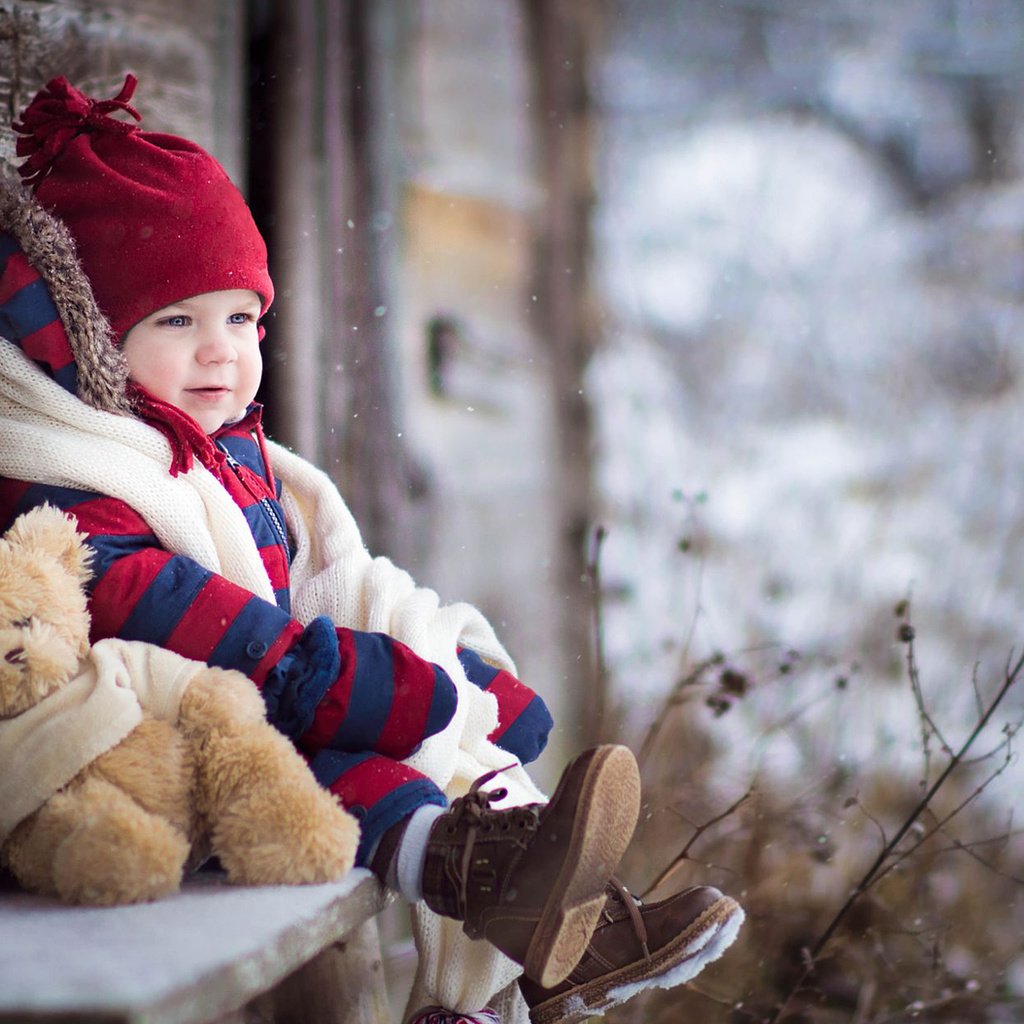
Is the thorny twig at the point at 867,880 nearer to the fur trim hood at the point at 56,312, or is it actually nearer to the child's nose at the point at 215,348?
the child's nose at the point at 215,348

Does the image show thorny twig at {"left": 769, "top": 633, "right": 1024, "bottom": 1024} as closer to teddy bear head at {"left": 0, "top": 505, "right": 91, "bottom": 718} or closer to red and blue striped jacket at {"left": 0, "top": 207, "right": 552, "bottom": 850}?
red and blue striped jacket at {"left": 0, "top": 207, "right": 552, "bottom": 850}

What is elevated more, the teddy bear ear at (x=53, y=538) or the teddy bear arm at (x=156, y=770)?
the teddy bear ear at (x=53, y=538)

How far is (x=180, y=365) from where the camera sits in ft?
3.69

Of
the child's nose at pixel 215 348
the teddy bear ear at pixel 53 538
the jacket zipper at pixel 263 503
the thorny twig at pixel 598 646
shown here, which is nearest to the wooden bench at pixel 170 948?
the teddy bear ear at pixel 53 538

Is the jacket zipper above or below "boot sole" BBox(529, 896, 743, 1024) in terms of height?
above

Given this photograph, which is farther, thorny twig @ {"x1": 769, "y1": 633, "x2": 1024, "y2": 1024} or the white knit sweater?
thorny twig @ {"x1": 769, "y1": 633, "x2": 1024, "y2": 1024}

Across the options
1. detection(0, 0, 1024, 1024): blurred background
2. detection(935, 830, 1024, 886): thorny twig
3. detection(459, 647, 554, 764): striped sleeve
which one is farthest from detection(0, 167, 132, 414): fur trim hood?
detection(935, 830, 1024, 886): thorny twig

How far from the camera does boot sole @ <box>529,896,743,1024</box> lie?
993 mm

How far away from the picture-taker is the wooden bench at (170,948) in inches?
24.2

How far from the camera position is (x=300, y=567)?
125cm

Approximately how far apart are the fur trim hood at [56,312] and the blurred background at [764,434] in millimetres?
841

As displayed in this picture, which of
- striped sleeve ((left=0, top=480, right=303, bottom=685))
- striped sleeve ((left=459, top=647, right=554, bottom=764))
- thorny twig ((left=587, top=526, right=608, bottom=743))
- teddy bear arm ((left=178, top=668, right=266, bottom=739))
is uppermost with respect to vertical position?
striped sleeve ((left=0, top=480, right=303, bottom=685))

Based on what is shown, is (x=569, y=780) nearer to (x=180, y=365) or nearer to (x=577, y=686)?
(x=180, y=365)

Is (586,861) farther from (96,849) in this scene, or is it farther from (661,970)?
(96,849)
